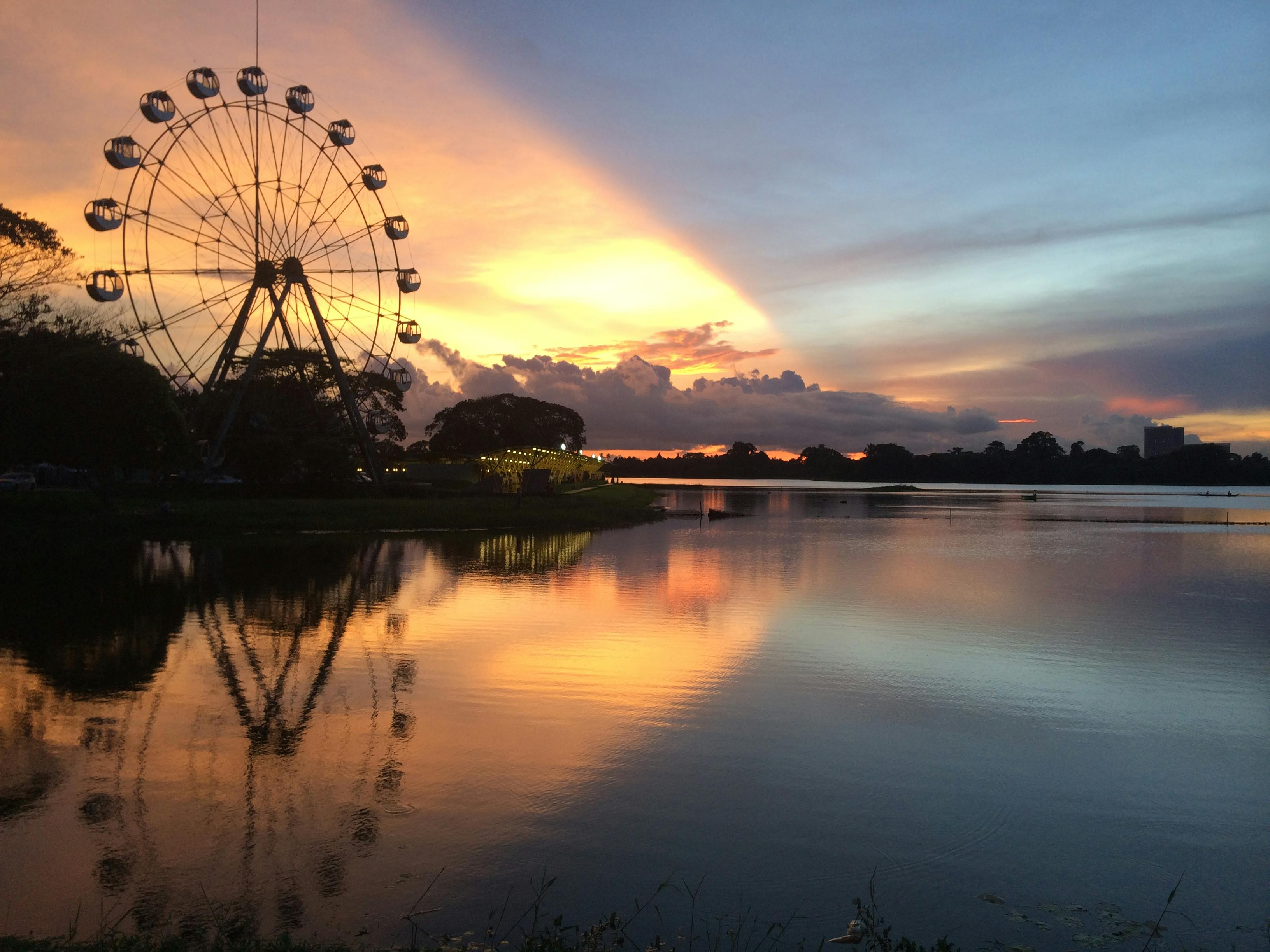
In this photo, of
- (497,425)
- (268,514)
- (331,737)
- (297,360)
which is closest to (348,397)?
(297,360)

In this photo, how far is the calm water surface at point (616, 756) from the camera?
5.91 metres

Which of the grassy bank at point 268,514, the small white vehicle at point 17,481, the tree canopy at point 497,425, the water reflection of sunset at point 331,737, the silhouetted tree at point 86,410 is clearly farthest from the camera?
the tree canopy at point 497,425

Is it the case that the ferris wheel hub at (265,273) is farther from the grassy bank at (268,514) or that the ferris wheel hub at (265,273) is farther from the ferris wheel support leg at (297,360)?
the grassy bank at (268,514)

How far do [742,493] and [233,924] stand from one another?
130 meters

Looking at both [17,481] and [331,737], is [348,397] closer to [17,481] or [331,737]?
[17,481]

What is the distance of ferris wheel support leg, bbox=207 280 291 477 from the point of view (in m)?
43.2

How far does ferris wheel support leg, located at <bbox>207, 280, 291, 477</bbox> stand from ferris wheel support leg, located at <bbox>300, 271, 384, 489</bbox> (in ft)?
4.36

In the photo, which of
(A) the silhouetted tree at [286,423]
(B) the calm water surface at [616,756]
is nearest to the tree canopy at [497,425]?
(A) the silhouetted tree at [286,423]

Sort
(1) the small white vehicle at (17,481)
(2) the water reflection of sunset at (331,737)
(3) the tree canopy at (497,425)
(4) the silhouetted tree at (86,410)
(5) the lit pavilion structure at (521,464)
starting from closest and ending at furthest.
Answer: (2) the water reflection of sunset at (331,737), (4) the silhouetted tree at (86,410), (1) the small white vehicle at (17,481), (5) the lit pavilion structure at (521,464), (3) the tree canopy at (497,425)

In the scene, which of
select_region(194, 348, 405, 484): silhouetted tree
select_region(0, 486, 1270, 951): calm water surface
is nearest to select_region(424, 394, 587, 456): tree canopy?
select_region(194, 348, 405, 484): silhouetted tree

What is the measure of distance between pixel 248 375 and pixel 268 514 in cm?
1009

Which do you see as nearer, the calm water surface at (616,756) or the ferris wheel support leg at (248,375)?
the calm water surface at (616,756)

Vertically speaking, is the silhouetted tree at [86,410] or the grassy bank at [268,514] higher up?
the silhouetted tree at [86,410]

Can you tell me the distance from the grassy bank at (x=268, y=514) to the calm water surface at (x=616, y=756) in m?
12.0
